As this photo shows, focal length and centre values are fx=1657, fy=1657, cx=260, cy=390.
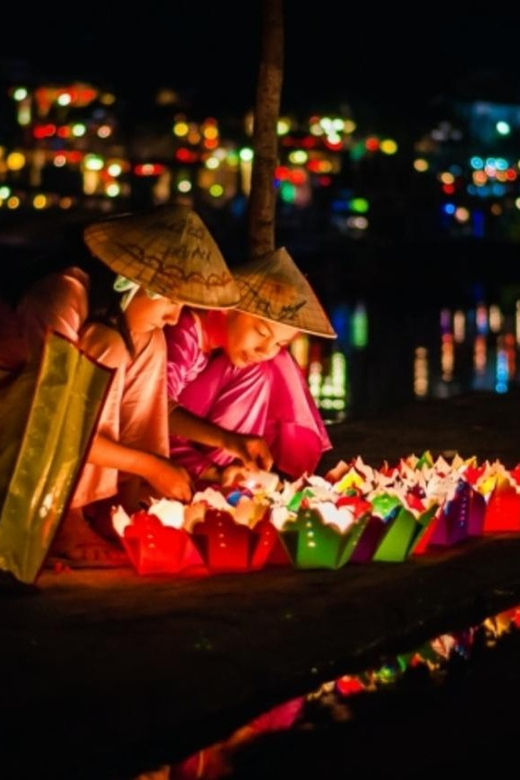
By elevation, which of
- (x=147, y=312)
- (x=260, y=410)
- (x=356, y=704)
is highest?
(x=147, y=312)

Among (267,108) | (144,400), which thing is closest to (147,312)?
(144,400)

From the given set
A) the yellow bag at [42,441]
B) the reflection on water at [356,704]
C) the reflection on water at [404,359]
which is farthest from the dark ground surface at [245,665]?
the reflection on water at [404,359]

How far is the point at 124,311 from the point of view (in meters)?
6.60

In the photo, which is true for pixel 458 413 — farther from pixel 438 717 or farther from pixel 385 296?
pixel 385 296

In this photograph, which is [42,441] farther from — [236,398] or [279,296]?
[236,398]

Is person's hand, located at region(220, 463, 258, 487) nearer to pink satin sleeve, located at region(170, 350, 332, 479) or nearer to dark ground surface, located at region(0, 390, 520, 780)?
pink satin sleeve, located at region(170, 350, 332, 479)

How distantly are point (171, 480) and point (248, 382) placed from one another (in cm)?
134

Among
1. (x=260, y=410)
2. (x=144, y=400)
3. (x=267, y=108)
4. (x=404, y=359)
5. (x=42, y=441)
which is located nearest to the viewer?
(x=42, y=441)

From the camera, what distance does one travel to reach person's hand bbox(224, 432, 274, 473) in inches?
282

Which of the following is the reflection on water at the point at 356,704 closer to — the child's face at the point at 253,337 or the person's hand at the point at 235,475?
the person's hand at the point at 235,475

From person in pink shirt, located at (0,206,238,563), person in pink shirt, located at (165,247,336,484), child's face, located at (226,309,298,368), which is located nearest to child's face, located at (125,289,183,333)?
person in pink shirt, located at (0,206,238,563)

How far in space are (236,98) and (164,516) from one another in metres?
34.2

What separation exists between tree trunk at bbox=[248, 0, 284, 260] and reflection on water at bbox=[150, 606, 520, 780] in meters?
4.11

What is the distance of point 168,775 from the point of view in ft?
14.3
